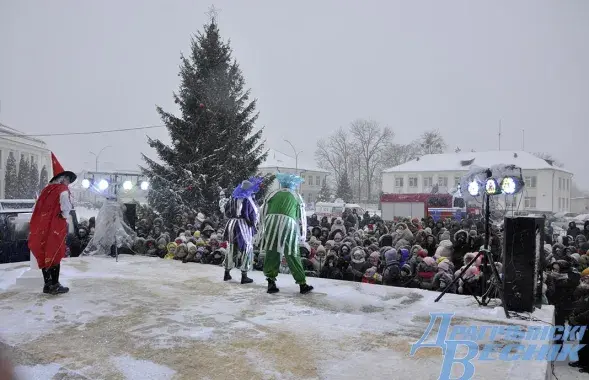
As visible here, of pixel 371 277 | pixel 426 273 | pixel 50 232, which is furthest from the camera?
pixel 371 277

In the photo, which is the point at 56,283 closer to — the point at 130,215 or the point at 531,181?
the point at 130,215

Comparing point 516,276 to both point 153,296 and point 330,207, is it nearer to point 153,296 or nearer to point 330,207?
point 153,296

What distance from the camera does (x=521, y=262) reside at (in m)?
5.26

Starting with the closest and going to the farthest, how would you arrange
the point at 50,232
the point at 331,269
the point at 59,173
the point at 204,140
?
1. the point at 50,232
2. the point at 59,173
3. the point at 331,269
4. the point at 204,140

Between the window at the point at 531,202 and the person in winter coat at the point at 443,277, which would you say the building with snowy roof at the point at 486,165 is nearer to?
the window at the point at 531,202

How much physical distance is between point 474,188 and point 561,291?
2.32 metres

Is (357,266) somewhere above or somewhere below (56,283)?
above

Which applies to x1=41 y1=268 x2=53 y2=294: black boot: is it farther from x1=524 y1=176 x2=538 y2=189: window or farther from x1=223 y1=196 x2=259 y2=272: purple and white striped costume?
x1=524 y1=176 x2=538 y2=189: window

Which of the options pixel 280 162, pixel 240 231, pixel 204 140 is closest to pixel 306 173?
pixel 280 162

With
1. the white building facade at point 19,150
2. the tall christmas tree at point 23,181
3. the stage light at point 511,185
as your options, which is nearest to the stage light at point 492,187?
the stage light at point 511,185

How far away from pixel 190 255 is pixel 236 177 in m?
9.39

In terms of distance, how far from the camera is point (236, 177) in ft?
60.6

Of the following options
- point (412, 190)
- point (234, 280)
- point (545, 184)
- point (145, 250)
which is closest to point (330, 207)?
point (412, 190)

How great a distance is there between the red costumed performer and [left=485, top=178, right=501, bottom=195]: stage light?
534cm
